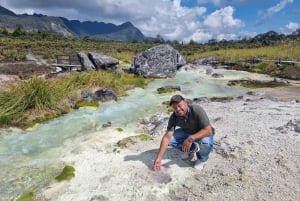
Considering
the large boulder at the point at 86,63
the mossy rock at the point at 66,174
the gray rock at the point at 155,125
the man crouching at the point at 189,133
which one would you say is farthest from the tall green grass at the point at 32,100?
the large boulder at the point at 86,63

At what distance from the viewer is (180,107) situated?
6.21 metres

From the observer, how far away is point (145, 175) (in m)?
6.70

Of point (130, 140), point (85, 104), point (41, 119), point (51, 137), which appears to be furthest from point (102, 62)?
point (130, 140)

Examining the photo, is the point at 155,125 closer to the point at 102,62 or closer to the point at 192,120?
the point at 192,120

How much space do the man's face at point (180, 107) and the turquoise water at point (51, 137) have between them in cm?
323

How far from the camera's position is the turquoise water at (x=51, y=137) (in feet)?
23.4

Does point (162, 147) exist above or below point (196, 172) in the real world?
above

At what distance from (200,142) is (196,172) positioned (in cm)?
69

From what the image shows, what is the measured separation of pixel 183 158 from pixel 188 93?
11.6 meters

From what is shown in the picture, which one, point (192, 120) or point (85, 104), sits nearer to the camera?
point (192, 120)

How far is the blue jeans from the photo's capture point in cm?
673

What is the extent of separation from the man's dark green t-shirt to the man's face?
0.23 meters

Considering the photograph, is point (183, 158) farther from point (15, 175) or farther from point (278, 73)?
point (278, 73)

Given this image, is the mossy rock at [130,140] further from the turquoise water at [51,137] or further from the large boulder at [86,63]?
the large boulder at [86,63]
